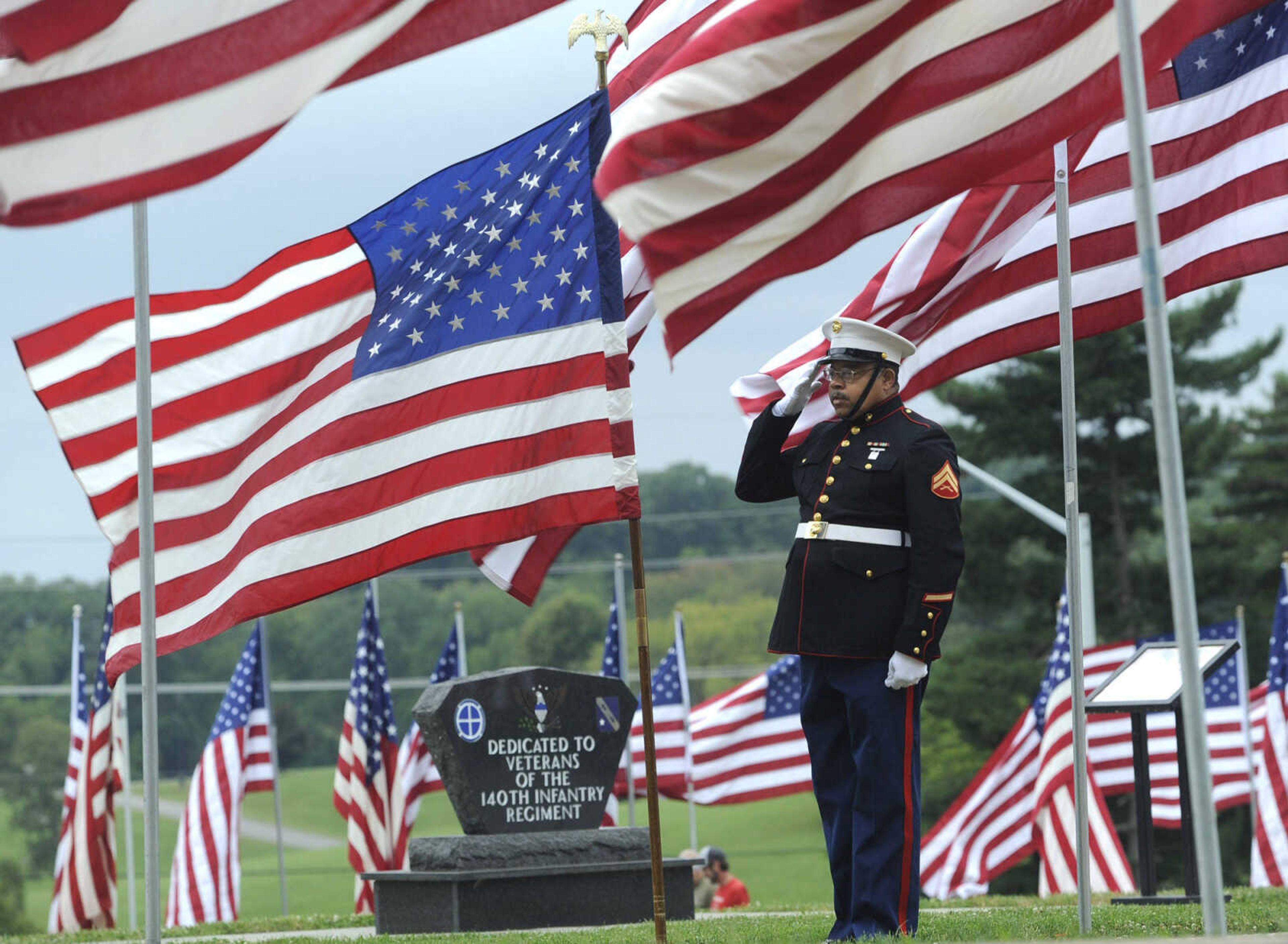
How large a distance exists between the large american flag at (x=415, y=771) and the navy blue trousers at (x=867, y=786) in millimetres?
10741

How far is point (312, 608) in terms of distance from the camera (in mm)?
68562

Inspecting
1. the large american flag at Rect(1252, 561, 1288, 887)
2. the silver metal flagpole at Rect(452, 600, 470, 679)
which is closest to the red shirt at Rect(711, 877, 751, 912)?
the large american flag at Rect(1252, 561, 1288, 887)

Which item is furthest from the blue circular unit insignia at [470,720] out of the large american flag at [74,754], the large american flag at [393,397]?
the large american flag at [74,754]

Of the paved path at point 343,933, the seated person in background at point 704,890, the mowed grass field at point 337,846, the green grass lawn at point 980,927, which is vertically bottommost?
the mowed grass field at point 337,846

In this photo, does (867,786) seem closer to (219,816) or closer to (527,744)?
(527,744)

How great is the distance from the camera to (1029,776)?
15227 mm

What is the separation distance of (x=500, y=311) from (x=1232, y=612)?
36.0 m

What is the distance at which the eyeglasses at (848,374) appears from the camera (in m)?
6.14

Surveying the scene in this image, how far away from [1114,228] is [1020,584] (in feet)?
97.1

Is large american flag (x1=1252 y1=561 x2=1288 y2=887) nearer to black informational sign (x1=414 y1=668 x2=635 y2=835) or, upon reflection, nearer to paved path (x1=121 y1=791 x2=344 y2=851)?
black informational sign (x1=414 y1=668 x2=635 y2=835)

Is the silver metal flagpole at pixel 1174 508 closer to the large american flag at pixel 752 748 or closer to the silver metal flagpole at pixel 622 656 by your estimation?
the large american flag at pixel 752 748

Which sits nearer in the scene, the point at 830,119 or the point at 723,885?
the point at 830,119

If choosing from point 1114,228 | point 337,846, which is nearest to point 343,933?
point 1114,228

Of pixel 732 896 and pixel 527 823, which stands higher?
pixel 527 823
